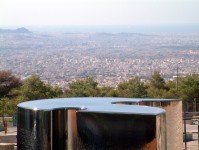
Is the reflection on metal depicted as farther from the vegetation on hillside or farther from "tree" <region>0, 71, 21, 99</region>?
"tree" <region>0, 71, 21, 99</region>

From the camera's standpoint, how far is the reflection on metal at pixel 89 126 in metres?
9.34

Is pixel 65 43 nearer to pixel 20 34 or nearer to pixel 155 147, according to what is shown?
pixel 20 34

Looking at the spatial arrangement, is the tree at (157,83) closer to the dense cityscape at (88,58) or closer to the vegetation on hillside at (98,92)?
the vegetation on hillside at (98,92)

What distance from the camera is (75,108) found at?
A: 400 inches

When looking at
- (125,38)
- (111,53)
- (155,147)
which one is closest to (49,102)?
(155,147)

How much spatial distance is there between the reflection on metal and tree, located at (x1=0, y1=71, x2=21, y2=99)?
35.5 meters

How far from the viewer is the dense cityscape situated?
295ft

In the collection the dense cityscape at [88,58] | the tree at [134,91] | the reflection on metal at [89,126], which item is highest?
the reflection on metal at [89,126]

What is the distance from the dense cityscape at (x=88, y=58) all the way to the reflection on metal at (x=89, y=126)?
6459 centimetres

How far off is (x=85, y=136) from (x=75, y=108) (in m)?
0.62

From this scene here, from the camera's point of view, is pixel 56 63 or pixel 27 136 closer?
pixel 27 136

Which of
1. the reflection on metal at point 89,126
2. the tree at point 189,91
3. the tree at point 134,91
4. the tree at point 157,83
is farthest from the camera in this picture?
the tree at point 157,83

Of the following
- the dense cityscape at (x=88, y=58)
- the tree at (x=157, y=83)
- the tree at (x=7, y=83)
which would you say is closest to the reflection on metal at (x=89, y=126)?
the tree at (x=157, y=83)

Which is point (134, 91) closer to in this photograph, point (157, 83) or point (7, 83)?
point (157, 83)
